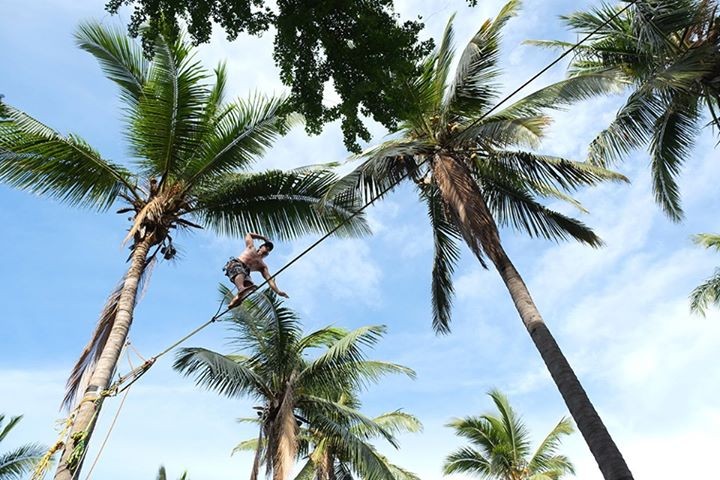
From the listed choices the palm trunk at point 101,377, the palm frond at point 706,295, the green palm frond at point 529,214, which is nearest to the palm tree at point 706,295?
the palm frond at point 706,295

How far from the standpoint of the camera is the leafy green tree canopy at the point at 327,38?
18.2 ft

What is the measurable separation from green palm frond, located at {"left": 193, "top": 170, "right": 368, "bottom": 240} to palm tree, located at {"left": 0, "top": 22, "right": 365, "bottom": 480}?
2cm

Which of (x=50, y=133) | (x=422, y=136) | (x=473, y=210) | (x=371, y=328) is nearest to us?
(x=50, y=133)

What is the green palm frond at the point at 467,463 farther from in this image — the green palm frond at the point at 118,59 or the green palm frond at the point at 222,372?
the green palm frond at the point at 118,59

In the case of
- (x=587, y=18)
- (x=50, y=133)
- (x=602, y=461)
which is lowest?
(x=602, y=461)

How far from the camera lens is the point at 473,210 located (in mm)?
8531

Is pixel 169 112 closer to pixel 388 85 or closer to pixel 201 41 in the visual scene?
pixel 201 41

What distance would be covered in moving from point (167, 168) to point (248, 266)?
1957 millimetres

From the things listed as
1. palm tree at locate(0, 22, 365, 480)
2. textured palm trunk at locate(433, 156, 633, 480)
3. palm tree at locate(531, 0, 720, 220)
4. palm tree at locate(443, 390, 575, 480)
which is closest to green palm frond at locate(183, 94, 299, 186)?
palm tree at locate(0, 22, 365, 480)

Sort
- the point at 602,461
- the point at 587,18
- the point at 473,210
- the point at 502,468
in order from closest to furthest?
the point at 602,461 < the point at 473,210 < the point at 587,18 < the point at 502,468

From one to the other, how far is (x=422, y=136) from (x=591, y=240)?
3.76 m

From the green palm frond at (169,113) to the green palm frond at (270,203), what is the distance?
706 millimetres

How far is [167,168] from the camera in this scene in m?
8.55

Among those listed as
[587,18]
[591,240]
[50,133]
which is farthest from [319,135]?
[587,18]
